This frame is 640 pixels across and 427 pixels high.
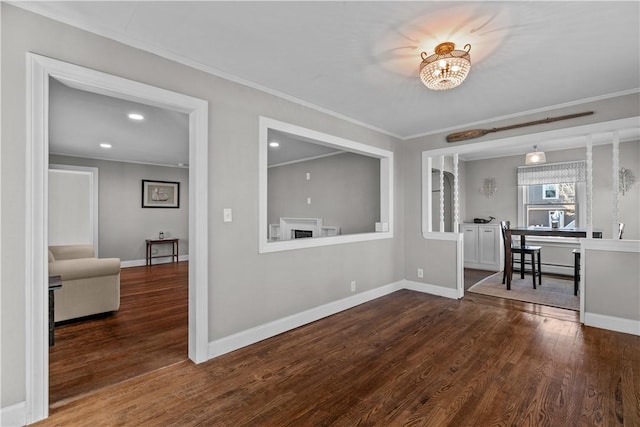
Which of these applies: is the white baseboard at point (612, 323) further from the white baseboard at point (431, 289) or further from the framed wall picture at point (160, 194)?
the framed wall picture at point (160, 194)

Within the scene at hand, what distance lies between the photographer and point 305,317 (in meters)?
3.30

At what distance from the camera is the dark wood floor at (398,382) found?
5.91 feet

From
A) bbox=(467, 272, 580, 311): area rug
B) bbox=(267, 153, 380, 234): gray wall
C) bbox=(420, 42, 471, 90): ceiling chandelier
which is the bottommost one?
bbox=(467, 272, 580, 311): area rug

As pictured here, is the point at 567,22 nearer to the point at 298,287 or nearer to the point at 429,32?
the point at 429,32

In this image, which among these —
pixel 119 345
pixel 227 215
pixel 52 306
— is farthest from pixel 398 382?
pixel 119 345

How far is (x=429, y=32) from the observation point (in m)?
2.01

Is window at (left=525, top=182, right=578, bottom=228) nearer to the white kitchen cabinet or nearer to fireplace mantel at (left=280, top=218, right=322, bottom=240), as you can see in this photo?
the white kitchen cabinet

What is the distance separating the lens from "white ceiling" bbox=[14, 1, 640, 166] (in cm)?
179

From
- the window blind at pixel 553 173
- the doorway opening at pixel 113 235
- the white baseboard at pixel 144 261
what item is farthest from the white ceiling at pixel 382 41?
the white baseboard at pixel 144 261

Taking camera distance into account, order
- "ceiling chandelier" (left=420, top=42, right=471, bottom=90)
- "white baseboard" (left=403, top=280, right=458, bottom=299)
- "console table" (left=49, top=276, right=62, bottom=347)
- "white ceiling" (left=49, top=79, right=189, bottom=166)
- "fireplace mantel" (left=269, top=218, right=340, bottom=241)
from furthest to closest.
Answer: "fireplace mantel" (left=269, top=218, right=340, bottom=241) < "white baseboard" (left=403, top=280, right=458, bottom=299) < "white ceiling" (left=49, top=79, right=189, bottom=166) < "ceiling chandelier" (left=420, top=42, right=471, bottom=90) < "console table" (left=49, top=276, right=62, bottom=347)

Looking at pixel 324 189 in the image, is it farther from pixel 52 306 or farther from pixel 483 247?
pixel 52 306

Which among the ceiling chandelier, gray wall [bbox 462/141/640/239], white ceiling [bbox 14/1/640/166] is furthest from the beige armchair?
gray wall [bbox 462/141/640/239]

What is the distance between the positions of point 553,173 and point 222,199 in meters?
6.30

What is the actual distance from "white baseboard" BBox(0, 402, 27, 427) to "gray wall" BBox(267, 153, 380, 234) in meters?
4.34
